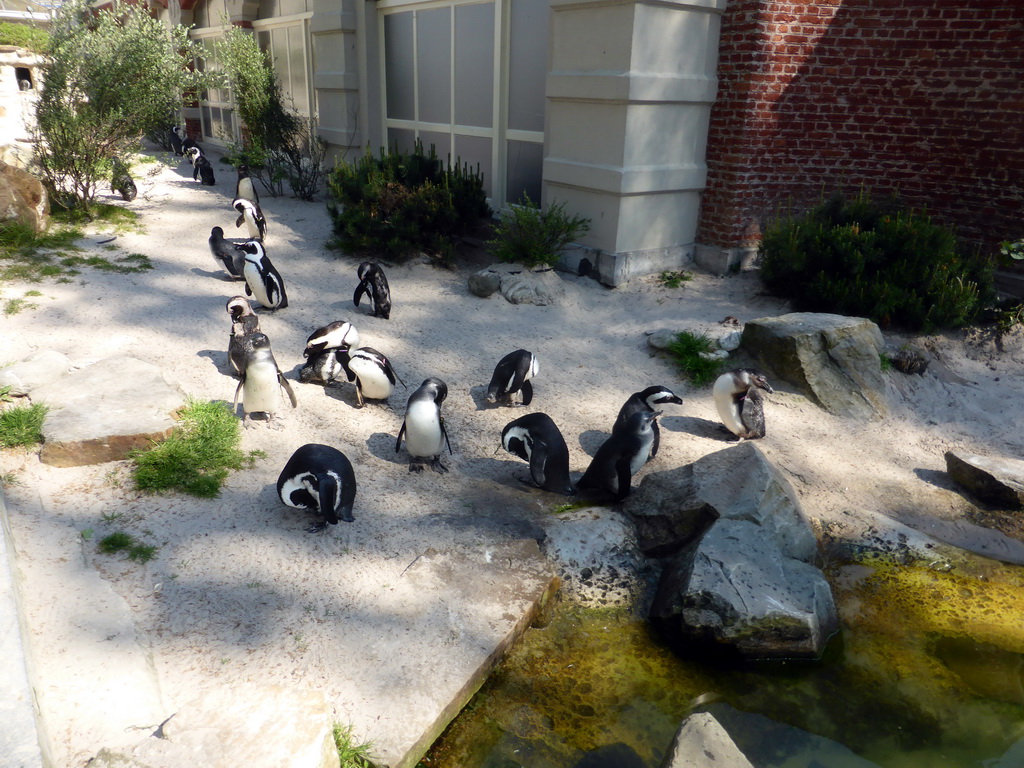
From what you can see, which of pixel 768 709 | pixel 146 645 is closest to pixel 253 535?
pixel 146 645

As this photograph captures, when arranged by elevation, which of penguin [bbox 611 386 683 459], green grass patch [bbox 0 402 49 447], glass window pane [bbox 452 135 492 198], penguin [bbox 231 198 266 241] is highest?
glass window pane [bbox 452 135 492 198]

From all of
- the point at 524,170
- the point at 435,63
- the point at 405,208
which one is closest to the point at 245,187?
the point at 435,63

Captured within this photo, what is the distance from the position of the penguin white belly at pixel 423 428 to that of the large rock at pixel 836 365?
3.27m

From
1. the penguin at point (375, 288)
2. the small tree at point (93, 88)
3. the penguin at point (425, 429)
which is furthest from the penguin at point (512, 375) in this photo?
the small tree at point (93, 88)

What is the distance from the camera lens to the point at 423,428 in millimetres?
4762

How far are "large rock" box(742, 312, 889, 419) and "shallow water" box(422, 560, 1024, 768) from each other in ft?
7.64

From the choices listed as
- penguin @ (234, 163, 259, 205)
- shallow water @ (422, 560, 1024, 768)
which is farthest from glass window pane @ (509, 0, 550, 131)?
shallow water @ (422, 560, 1024, 768)

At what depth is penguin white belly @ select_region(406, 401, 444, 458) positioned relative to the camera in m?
4.77

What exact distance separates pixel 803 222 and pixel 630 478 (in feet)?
14.4

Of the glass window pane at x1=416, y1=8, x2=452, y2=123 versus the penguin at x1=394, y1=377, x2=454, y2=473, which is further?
the glass window pane at x1=416, y1=8, x2=452, y2=123

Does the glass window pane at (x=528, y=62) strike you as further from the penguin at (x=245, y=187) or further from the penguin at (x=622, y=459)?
the penguin at (x=622, y=459)

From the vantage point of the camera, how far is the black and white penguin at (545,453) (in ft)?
15.3

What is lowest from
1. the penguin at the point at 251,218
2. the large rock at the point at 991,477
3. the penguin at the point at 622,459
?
the large rock at the point at 991,477

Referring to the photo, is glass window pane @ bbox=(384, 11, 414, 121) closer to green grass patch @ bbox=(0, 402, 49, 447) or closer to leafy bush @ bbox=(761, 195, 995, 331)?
leafy bush @ bbox=(761, 195, 995, 331)
